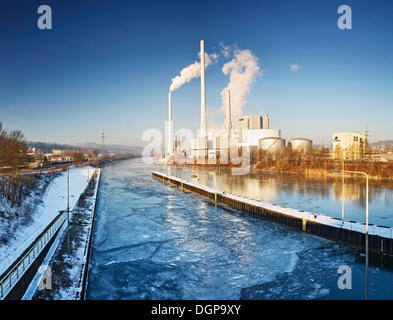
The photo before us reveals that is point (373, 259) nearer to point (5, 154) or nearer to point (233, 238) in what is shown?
point (233, 238)

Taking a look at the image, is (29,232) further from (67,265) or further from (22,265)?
(22,265)

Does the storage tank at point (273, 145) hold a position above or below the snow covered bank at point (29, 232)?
above

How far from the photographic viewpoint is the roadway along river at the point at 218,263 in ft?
20.8

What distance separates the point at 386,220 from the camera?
12273mm

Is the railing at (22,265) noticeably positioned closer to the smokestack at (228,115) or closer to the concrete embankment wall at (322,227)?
the concrete embankment wall at (322,227)

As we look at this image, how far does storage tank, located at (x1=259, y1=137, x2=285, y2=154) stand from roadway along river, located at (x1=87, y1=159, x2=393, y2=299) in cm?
3586

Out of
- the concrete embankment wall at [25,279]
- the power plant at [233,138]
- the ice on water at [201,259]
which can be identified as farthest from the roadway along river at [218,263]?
the power plant at [233,138]

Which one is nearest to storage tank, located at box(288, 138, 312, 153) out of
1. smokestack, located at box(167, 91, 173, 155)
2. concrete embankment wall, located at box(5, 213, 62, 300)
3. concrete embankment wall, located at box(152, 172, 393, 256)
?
smokestack, located at box(167, 91, 173, 155)

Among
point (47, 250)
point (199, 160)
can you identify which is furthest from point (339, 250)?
point (199, 160)

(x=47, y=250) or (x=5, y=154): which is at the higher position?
(x=5, y=154)

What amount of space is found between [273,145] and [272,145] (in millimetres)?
167

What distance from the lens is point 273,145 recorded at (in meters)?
47.9
